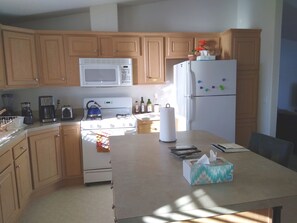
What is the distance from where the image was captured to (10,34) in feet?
9.27

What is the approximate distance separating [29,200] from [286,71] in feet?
19.4

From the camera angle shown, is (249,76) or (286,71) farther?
(286,71)

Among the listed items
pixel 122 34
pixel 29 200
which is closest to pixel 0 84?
pixel 29 200

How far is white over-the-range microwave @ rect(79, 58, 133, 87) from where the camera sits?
329 cm

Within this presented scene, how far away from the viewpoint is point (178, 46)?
3.56 metres

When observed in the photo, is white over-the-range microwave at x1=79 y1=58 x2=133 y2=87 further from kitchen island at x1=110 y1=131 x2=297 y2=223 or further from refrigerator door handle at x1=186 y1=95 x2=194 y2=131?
kitchen island at x1=110 y1=131 x2=297 y2=223

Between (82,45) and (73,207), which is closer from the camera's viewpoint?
(73,207)

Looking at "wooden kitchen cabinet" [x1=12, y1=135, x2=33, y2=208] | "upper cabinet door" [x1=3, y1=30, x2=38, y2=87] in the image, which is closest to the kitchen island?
"wooden kitchen cabinet" [x1=12, y1=135, x2=33, y2=208]

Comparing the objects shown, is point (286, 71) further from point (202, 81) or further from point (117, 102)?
point (117, 102)

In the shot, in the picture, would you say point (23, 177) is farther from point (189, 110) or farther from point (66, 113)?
point (189, 110)

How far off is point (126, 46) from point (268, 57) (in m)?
2.01

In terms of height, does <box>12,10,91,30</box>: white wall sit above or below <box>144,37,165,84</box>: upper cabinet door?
above

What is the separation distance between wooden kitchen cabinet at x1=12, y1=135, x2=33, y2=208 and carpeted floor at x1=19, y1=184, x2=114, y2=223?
171mm

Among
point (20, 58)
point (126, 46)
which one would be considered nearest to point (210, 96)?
point (126, 46)
